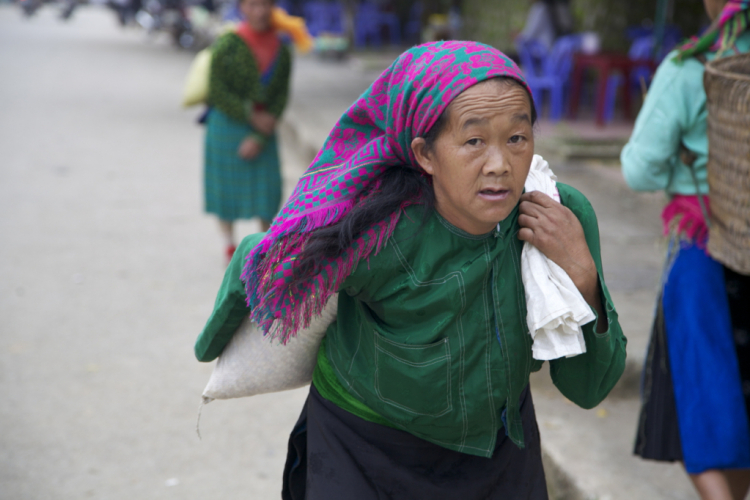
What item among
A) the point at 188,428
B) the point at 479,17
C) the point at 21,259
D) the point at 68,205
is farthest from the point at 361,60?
the point at 188,428

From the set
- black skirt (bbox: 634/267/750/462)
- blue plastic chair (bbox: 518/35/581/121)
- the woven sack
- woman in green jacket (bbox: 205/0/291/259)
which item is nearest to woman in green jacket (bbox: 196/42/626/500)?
black skirt (bbox: 634/267/750/462)

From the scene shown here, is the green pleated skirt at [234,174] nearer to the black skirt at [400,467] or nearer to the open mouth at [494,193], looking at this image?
the black skirt at [400,467]

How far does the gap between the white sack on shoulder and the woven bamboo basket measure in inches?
44.5

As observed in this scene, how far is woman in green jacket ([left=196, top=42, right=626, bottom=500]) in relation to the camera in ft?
4.74

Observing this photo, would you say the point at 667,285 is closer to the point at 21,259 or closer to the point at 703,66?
the point at 703,66

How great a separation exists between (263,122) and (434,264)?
361 cm

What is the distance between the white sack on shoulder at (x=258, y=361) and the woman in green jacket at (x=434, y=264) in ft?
0.45

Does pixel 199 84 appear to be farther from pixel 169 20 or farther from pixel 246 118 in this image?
pixel 169 20

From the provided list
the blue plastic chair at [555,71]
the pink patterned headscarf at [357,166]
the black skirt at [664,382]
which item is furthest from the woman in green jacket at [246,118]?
the blue plastic chair at [555,71]

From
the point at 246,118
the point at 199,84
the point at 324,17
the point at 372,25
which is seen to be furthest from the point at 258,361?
the point at 324,17

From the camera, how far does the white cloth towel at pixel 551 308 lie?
1447mm

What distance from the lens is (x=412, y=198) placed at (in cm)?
157

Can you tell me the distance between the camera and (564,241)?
4.88ft

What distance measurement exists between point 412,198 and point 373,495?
68 cm
